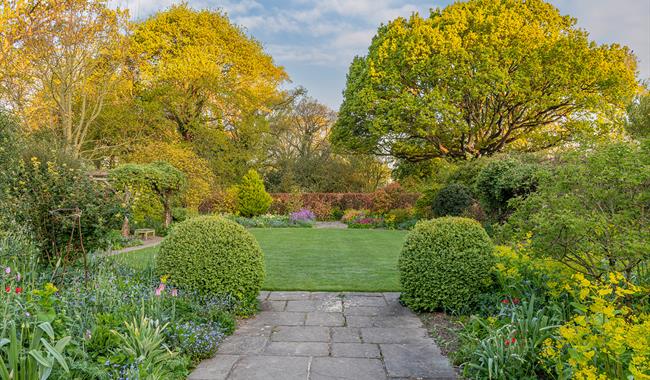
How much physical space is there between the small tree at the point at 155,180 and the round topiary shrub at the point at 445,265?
322 inches

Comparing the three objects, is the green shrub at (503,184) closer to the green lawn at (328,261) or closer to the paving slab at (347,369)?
the green lawn at (328,261)

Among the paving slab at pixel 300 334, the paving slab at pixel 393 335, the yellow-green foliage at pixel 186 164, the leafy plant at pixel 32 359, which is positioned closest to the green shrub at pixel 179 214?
the yellow-green foliage at pixel 186 164

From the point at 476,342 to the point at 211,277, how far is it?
104 inches

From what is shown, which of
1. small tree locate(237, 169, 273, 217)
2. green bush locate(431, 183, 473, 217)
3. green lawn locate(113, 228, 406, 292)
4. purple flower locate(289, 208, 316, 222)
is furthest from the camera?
small tree locate(237, 169, 273, 217)

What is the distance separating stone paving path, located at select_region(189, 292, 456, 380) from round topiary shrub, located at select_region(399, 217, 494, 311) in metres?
0.32

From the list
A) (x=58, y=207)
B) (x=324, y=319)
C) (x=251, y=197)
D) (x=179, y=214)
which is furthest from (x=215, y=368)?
(x=251, y=197)

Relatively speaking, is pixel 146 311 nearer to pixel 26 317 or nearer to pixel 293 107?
pixel 26 317

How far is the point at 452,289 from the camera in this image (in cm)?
448

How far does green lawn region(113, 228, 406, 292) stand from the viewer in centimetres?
613

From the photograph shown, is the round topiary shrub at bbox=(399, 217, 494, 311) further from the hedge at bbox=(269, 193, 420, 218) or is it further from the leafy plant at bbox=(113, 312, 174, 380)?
the hedge at bbox=(269, 193, 420, 218)

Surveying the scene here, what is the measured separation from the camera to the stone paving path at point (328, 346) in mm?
3123

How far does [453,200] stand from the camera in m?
13.0

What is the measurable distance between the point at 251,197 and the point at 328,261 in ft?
34.4

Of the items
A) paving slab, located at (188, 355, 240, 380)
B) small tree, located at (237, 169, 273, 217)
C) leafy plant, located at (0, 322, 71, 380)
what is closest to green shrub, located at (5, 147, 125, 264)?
paving slab, located at (188, 355, 240, 380)
